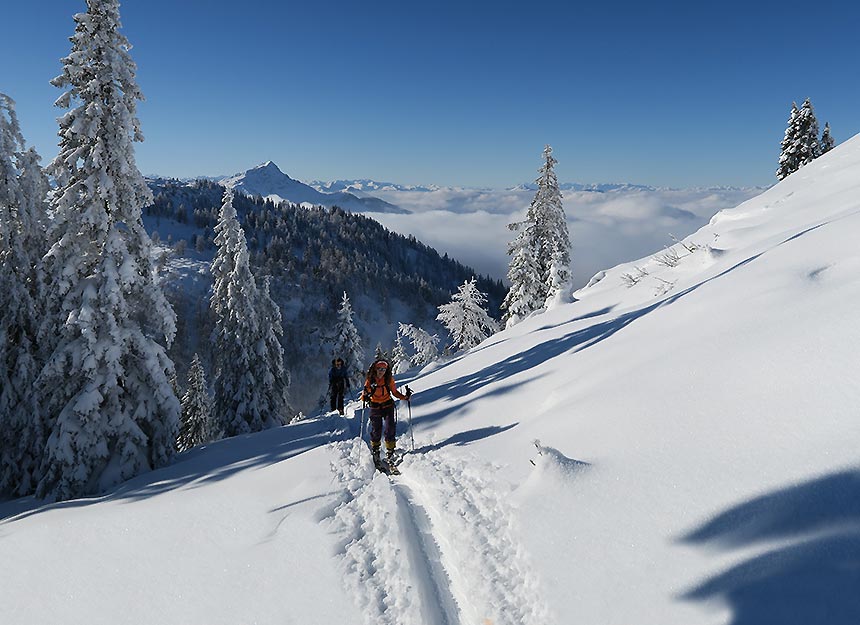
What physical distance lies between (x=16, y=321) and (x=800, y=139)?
49735 millimetres

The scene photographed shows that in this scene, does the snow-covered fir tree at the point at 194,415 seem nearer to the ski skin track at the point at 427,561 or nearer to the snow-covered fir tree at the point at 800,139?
the ski skin track at the point at 427,561

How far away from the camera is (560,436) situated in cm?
625

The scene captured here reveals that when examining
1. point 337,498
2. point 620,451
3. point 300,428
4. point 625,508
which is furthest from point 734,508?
point 300,428

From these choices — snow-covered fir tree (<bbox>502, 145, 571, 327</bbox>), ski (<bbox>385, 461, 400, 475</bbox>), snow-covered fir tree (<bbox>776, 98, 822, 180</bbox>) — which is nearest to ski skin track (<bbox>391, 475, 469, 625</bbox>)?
ski (<bbox>385, 461, 400, 475</bbox>)

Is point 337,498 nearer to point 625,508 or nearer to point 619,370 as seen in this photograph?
point 625,508

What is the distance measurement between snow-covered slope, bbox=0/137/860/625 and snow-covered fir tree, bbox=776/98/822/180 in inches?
1476

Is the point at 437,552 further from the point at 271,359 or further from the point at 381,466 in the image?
the point at 271,359

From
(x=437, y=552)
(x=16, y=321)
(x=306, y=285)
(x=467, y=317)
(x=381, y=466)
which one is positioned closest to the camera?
(x=437, y=552)

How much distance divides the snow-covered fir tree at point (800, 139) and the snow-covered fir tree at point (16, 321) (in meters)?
46.4

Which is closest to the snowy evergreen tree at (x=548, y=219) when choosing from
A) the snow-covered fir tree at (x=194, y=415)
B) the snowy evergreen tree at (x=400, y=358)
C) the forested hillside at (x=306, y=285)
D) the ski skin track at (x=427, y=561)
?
the snowy evergreen tree at (x=400, y=358)

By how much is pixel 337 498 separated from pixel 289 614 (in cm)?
237

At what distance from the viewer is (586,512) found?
4.66 meters

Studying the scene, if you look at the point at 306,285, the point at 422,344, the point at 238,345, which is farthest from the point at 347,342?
the point at 306,285

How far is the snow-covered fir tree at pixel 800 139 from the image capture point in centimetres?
3497
